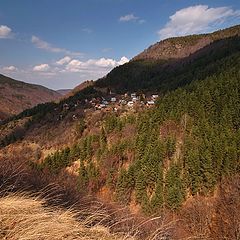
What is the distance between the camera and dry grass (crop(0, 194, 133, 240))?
3258 millimetres

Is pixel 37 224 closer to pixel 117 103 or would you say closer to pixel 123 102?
pixel 123 102

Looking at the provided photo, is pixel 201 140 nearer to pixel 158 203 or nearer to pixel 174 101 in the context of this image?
pixel 158 203

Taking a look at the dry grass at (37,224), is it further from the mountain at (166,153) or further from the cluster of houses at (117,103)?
the cluster of houses at (117,103)

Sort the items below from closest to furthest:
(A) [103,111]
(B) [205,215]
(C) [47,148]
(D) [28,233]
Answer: (D) [28,233] < (B) [205,215] < (C) [47,148] < (A) [103,111]

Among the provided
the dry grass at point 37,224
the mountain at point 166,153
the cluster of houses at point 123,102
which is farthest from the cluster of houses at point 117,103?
the dry grass at point 37,224

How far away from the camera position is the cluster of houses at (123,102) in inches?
5812

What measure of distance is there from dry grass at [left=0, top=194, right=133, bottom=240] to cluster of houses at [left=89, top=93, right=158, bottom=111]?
13599 cm

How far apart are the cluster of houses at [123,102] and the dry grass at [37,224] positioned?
13599cm

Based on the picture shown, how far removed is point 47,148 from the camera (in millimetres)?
114625

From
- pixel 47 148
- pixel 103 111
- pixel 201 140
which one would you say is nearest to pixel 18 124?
pixel 103 111

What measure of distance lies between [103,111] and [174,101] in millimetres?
45732

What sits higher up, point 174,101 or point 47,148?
point 174,101

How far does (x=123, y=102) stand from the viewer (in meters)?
160

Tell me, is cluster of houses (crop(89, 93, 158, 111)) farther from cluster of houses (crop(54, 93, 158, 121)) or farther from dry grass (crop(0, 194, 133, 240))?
dry grass (crop(0, 194, 133, 240))
